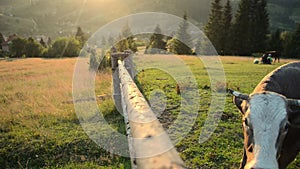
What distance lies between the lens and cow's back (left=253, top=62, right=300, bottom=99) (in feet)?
13.3

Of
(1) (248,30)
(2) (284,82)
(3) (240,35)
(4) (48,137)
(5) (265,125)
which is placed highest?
(1) (248,30)

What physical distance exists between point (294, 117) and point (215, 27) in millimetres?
50439

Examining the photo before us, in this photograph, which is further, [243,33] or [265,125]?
[243,33]

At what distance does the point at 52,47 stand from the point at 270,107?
207ft

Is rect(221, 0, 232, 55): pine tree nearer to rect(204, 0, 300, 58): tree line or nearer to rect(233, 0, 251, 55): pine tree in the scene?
rect(204, 0, 300, 58): tree line

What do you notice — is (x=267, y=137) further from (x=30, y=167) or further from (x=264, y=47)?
(x=264, y=47)

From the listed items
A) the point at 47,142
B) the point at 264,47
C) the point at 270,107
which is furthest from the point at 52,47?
the point at 270,107

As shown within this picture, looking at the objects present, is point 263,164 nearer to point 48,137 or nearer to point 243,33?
point 48,137

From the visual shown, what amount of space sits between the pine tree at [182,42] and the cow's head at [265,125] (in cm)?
4748

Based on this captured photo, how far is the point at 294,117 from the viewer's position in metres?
3.17

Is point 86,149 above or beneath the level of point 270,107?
beneath

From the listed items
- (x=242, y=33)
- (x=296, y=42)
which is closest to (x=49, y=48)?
(x=242, y=33)

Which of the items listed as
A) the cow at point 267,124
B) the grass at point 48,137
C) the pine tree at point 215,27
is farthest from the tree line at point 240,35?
the cow at point 267,124

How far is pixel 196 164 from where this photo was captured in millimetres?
5141
